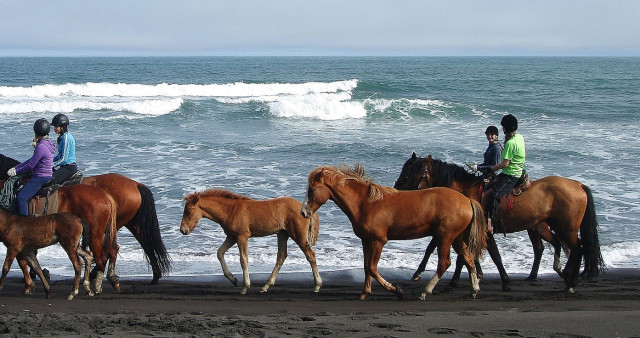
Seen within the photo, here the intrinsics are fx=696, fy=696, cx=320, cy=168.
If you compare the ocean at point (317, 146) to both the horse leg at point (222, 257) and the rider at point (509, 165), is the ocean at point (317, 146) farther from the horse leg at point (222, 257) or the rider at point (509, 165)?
the rider at point (509, 165)

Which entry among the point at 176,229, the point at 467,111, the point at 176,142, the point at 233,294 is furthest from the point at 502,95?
the point at 233,294

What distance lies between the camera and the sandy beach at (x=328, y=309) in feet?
21.2

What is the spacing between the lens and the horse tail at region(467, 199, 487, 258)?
8.11m

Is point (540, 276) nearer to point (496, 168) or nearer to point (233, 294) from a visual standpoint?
point (496, 168)

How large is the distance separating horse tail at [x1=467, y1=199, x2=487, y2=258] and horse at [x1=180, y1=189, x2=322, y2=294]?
6.34 ft

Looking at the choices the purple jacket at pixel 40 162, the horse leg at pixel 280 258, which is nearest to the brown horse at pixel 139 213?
the purple jacket at pixel 40 162

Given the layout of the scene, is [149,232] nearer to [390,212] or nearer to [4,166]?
[4,166]

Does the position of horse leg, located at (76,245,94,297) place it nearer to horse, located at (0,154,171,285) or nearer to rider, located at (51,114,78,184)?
horse, located at (0,154,171,285)

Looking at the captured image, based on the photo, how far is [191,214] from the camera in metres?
8.67

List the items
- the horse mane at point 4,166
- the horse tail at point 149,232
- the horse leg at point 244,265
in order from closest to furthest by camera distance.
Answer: the horse leg at point 244,265
the horse mane at point 4,166
the horse tail at point 149,232

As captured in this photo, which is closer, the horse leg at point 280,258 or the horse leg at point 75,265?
the horse leg at point 75,265

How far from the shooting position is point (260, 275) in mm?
9734

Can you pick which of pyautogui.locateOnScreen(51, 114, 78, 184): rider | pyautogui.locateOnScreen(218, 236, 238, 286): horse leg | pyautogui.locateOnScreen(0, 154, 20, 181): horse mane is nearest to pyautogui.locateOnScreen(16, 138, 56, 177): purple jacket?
pyautogui.locateOnScreen(51, 114, 78, 184): rider

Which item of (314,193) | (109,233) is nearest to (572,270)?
(314,193)
